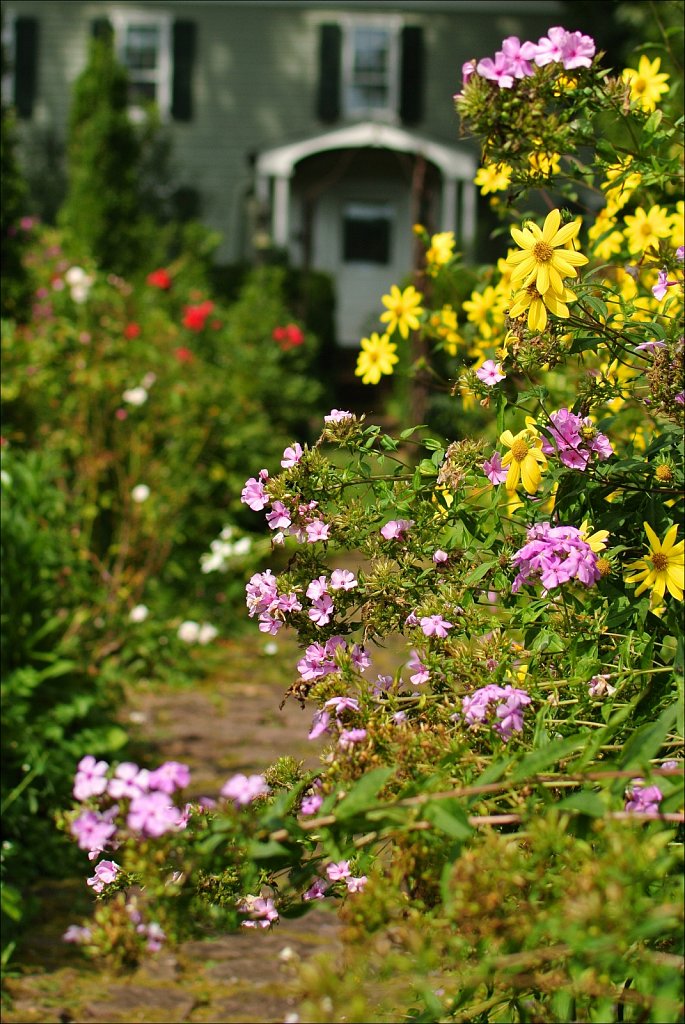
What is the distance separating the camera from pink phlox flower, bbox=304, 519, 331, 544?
1479mm

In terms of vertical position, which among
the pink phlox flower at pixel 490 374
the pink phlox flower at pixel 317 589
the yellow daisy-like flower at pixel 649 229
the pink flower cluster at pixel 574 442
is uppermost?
the yellow daisy-like flower at pixel 649 229

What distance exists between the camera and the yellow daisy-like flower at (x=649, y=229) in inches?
84.0

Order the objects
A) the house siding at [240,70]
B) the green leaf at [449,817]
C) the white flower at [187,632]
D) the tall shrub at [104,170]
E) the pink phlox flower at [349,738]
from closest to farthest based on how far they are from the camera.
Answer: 1. the green leaf at [449,817]
2. the pink phlox flower at [349,738]
3. the white flower at [187,632]
4. the tall shrub at [104,170]
5. the house siding at [240,70]

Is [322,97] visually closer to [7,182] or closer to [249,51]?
[249,51]

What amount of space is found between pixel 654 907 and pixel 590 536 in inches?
21.4

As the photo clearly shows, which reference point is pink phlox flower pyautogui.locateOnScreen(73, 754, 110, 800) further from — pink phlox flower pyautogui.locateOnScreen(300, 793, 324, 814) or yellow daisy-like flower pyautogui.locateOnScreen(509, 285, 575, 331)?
yellow daisy-like flower pyautogui.locateOnScreen(509, 285, 575, 331)

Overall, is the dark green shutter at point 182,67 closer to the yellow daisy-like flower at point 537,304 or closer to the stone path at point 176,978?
the stone path at point 176,978

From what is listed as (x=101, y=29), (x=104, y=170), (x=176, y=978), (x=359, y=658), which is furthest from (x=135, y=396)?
(x=101, y=29)

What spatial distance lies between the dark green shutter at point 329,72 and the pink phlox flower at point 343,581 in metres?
17.8

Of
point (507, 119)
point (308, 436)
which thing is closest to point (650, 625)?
point (507, 119)

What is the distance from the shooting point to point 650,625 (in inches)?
62.5

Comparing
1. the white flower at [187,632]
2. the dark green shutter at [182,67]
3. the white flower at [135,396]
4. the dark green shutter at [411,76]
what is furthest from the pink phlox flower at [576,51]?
the dark green shutter at [182,67]

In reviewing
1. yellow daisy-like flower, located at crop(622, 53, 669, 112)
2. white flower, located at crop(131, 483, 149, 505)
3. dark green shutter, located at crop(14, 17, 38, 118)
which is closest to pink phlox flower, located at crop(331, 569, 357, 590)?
yellow daisy-like flower, located at crop(622, 53, 669, 112)

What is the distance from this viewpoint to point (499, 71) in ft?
4.96
